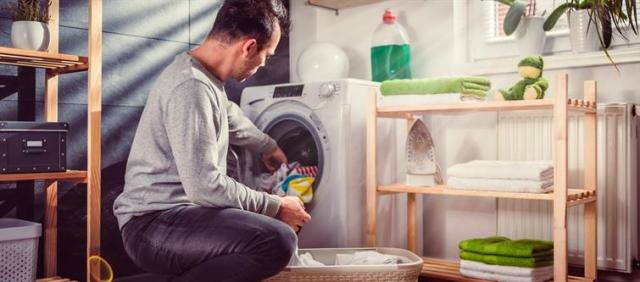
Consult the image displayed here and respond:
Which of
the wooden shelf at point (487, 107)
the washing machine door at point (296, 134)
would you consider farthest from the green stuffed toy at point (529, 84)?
the washing machine door at point (296, 134)

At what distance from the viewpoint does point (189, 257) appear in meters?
1.66

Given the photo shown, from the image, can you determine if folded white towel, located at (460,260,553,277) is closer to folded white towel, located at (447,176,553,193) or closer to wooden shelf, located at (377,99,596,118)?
folded white towel, located at (447,176,553,193)

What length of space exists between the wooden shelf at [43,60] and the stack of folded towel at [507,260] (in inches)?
60.0

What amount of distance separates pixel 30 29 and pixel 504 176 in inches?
65.1

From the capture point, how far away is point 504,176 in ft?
7.73

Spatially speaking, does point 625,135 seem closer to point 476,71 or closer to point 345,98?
point 476,71

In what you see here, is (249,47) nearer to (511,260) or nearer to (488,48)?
(511,260)

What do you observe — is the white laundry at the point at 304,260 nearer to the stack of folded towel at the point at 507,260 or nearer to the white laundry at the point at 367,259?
the white laundry at the point at 367,259

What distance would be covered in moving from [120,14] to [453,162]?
1.54 meters

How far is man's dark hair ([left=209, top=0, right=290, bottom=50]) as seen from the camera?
1786 mm

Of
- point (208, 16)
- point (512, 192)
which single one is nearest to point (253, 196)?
point (512, 192)

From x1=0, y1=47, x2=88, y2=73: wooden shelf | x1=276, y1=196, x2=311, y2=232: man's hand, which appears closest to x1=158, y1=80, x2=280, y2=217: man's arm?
x1=276, y1=196, x2=311, y2=232: man's hand

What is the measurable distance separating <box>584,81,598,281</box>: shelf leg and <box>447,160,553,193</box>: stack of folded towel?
0.15 meters

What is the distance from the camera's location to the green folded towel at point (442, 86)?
247cm
